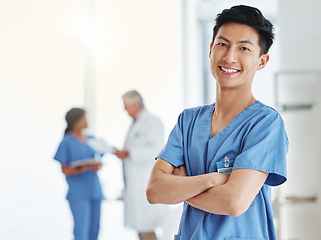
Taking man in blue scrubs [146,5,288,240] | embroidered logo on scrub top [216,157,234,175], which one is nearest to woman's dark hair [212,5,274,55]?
man in blue scrubs [146,5,288,240]

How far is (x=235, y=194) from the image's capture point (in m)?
0.91

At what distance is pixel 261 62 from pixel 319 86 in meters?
1.95

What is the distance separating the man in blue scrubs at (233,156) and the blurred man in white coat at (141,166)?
1670 millimetres

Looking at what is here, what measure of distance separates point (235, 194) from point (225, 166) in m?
0.09

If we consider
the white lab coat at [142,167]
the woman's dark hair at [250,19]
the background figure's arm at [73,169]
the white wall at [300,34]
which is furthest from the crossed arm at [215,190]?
the white wall at [300,34]

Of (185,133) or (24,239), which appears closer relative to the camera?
(185,133)

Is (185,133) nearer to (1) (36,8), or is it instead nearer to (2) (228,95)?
(2) (228,95)

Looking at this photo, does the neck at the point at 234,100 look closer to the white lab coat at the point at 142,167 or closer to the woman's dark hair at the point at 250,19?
the woman's dark hair at the point at 250,19

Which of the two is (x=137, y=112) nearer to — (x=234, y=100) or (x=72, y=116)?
(x=72, y=116)

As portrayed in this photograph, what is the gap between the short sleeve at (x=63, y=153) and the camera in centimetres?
278

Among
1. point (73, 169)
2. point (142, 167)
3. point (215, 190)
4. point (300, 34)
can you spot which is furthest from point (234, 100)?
point (300, 34)

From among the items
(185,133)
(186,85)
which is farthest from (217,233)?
(186,85)

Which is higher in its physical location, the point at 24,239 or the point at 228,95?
the point at 228,95

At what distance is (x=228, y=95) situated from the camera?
3.37ft
